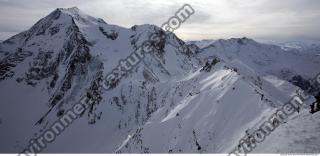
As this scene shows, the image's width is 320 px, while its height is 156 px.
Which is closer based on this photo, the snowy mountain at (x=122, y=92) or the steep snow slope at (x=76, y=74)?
the snowy mountain at (x=122, y=92)

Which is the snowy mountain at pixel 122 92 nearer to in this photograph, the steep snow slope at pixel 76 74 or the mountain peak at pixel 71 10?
the steep snow slope at pixel 76 74

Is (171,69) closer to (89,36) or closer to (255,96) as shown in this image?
(89,36)

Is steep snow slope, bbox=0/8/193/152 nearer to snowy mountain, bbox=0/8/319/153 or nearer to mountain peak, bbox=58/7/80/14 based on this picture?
snowy mountain, bbox=0/8/319/153

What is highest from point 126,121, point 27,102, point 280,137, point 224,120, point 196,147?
point 280,137

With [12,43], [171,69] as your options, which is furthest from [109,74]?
[12,43]

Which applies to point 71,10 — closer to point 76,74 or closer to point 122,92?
point 76,74

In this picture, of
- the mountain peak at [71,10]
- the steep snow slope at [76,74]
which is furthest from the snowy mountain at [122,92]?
the mountain peak at [71,10]

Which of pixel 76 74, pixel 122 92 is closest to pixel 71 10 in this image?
pixel 76 74

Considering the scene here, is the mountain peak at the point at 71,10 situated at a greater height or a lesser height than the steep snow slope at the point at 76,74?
greater

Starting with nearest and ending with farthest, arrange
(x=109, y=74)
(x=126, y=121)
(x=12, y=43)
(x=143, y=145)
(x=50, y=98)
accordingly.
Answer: (x=143, y=145), (x=126, y=121), (x=109, y=74), (x=50, y=98), (x=12, y=43)
